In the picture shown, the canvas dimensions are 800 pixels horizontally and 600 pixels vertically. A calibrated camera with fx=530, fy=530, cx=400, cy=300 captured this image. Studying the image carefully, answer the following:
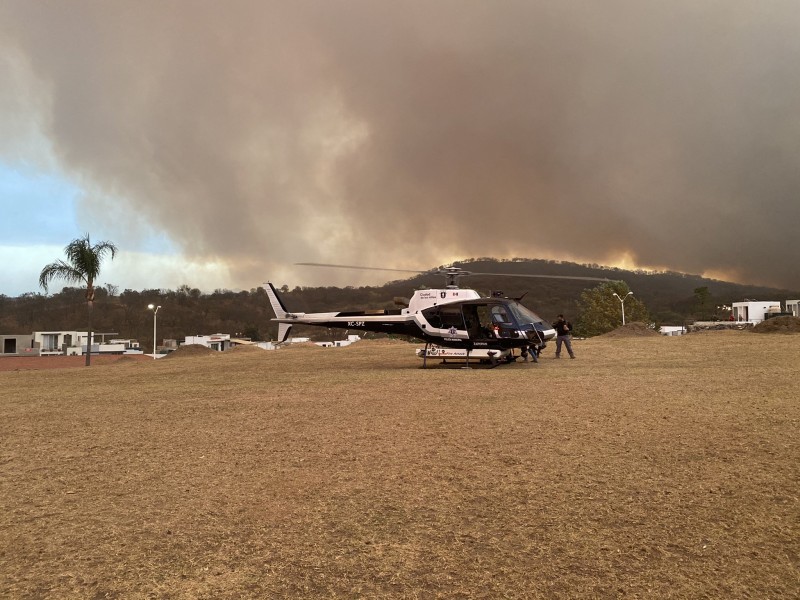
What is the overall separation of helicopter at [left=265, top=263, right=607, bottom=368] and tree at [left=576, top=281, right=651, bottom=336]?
190 feet

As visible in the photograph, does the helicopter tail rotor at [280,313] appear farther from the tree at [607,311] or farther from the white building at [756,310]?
the white building at [756,310]

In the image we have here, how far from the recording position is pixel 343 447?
6590mm

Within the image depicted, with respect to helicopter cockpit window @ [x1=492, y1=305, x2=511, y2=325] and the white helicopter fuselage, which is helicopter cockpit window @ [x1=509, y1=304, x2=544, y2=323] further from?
helicopter cockpit window @ [x1=492, y1=305, x2=511, y2=325]

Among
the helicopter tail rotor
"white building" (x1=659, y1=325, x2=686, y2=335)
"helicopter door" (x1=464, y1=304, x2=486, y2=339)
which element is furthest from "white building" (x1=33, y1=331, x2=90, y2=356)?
"white building" (x1=659, y1=325, x2=686, y2=335)

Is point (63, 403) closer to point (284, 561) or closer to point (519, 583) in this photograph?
point (284, 561)

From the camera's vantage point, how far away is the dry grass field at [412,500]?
3354 mm

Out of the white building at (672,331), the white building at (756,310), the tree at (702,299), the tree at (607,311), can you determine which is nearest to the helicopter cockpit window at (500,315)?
the white building at (672,331)

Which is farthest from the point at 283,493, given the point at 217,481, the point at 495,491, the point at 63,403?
the point at 63,403

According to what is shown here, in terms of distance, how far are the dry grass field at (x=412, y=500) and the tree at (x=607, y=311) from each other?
219 feet

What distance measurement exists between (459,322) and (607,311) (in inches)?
2420

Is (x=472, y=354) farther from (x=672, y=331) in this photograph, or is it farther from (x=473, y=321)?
(x=672, y=331)

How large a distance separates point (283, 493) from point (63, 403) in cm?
893

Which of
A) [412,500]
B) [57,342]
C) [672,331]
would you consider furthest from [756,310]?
[57,342]

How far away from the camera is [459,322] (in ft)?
59.4
